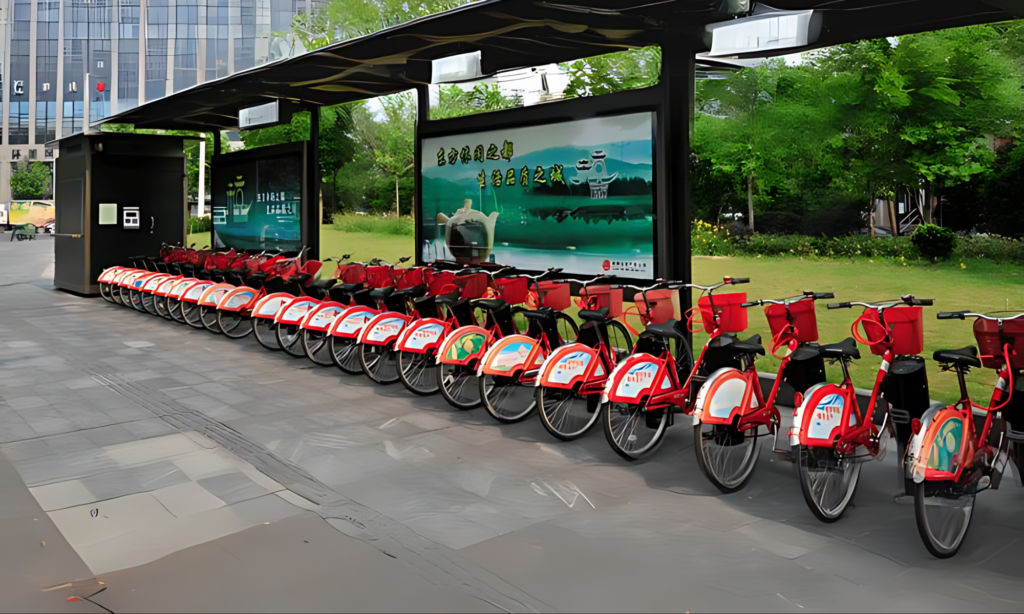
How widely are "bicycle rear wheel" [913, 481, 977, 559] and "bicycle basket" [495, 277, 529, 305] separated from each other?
11.6 ft

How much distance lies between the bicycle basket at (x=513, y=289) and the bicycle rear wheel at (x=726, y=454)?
246 cm

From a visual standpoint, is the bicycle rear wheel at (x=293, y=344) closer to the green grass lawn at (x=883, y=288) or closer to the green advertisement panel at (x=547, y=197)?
the green advertisement panel at (x=547, y=197)

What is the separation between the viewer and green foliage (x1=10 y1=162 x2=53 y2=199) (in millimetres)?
57500

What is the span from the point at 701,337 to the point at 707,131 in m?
3.73

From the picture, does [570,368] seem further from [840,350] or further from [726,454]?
[840,350]

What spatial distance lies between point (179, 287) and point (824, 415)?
8.52 metres

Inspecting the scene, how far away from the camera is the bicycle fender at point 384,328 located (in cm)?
681

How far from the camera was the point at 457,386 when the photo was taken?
6.40 metres

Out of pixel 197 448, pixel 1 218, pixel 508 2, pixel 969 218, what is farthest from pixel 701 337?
pixel 1 218

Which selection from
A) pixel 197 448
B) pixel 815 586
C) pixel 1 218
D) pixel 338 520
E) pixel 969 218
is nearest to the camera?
pixel 815 586

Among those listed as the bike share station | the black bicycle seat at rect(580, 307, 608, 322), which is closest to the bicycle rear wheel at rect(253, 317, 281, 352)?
the bike share station

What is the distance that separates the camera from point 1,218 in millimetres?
50344

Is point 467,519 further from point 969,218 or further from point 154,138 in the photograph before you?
point 154,138

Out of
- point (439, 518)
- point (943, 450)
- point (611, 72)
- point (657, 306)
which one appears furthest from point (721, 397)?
point (611, 72)
